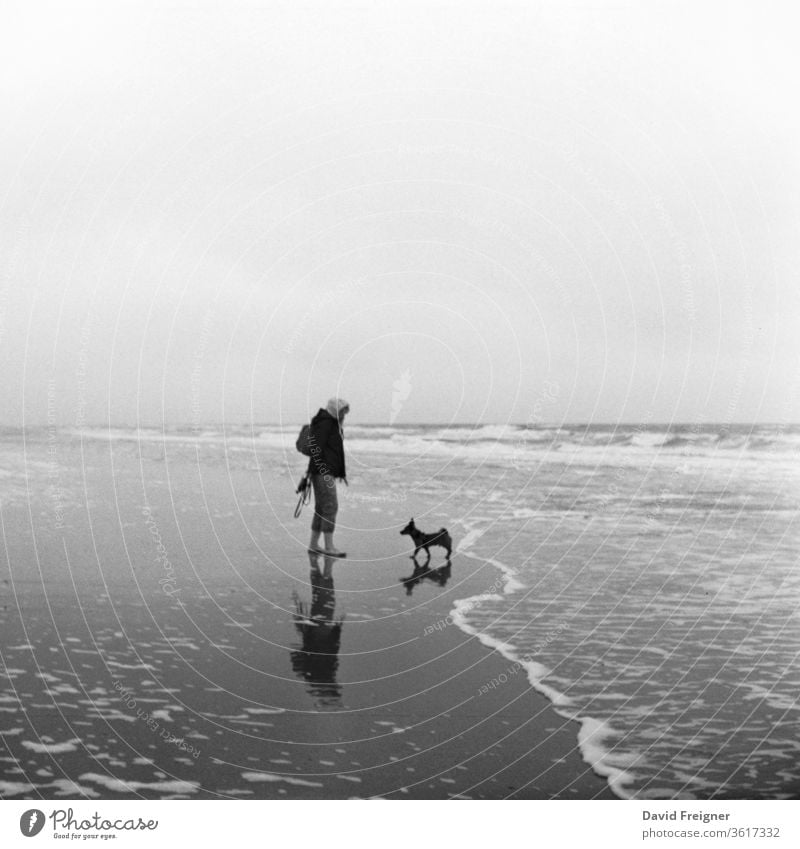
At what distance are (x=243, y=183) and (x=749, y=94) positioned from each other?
10.4 ft

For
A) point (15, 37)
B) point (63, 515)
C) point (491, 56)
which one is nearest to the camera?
point (15, 37)

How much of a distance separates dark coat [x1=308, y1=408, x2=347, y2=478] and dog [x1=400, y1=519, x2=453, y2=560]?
2.60 feet

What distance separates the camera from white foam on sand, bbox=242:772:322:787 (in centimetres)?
304

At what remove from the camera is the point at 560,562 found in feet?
22.7

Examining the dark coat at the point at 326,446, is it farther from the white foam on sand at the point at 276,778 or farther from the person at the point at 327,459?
the white foam on sand at the point at 276,778

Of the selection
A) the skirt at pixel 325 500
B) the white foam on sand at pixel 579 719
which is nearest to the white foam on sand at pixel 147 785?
the white foam on sand at pixel 579 719

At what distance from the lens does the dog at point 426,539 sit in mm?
6594

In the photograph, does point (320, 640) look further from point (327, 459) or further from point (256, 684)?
point (327, 459)

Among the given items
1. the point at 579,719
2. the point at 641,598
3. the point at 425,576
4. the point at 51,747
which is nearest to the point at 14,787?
the point at 51,747

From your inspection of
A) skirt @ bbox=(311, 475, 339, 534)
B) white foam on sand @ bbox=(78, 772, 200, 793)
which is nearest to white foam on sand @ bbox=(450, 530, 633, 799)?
skirt @ bbox=(311, 475, 339, 534)

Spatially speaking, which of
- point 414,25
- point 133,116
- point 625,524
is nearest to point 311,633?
point 133,116

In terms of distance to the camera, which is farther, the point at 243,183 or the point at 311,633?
the point at 243,183
